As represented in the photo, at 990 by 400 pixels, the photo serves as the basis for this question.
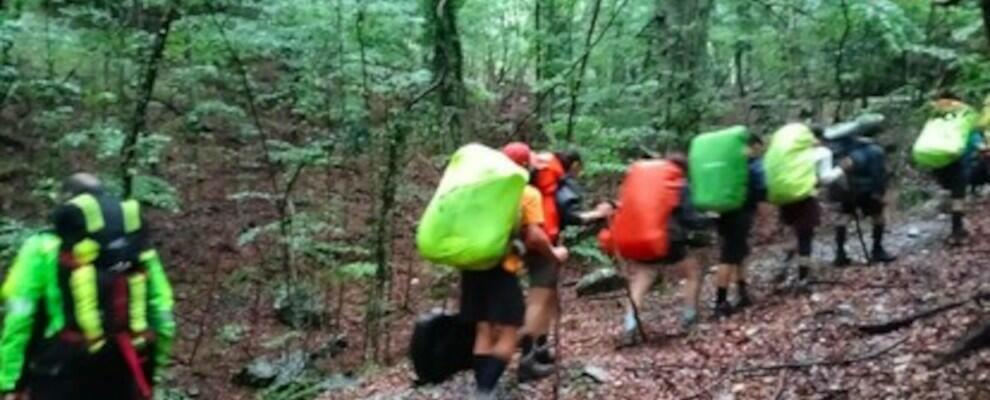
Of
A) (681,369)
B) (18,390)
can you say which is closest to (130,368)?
(18,390)

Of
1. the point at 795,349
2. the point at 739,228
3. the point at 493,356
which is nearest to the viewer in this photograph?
the point at 493,356

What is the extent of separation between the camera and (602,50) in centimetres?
1848

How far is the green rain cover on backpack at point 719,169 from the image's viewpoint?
8.87m

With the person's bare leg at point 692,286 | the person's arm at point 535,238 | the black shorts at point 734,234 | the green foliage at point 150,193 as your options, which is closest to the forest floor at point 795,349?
the person's bare leg at point 692,286

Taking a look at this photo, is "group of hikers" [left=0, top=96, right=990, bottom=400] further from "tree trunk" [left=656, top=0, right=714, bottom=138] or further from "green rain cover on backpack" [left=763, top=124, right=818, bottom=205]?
"tree trunk" [left=656, top=0, right=714, bottom=138]

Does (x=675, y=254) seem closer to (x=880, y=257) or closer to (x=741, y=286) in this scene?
(x=741, y=286)

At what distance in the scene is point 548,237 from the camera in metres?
7.54

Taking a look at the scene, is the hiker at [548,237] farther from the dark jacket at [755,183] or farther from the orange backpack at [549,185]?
the dark jacket at [755,183]

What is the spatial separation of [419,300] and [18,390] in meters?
10.5

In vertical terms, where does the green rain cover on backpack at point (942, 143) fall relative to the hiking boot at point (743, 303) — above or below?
above

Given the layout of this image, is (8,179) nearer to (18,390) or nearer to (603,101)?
(603,101)

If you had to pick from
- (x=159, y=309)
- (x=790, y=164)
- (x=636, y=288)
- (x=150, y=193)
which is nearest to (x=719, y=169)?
(x=790, y=164)

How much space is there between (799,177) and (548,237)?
3.08m

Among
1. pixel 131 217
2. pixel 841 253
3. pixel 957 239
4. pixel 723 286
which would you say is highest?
pixel 131 217
